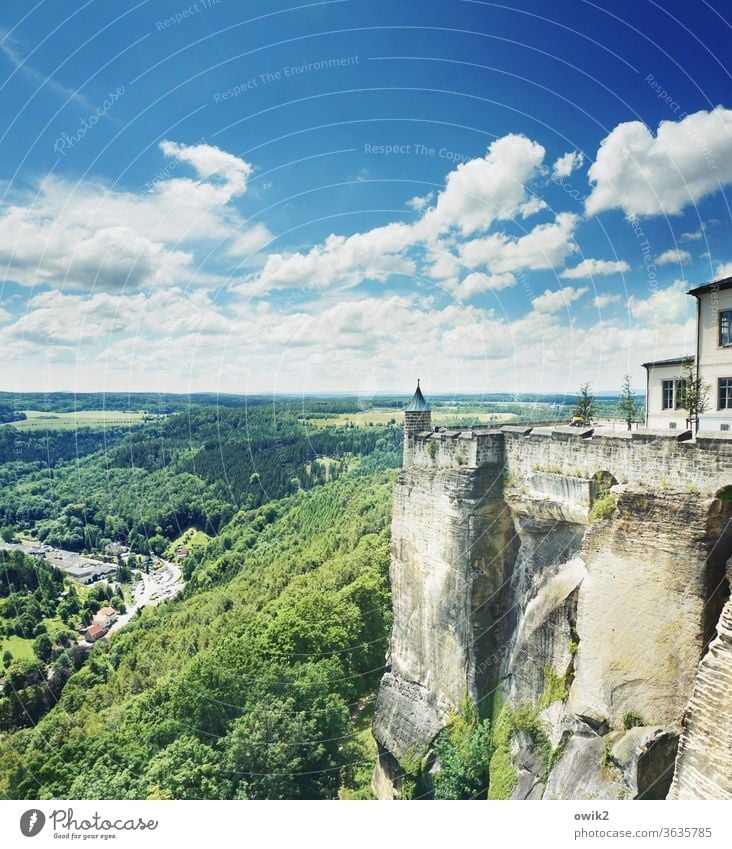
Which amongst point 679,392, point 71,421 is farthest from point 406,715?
point 71,421

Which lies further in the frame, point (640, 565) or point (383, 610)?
point (383, 610)

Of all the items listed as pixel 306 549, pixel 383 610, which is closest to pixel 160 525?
pixel 306 549

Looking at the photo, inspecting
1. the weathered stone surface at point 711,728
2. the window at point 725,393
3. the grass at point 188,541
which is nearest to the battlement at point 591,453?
the weathered stone surface at point 711,728

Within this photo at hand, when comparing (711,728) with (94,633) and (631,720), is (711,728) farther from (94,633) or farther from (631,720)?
(94,633)

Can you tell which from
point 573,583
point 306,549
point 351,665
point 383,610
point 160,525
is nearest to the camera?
point 573,583

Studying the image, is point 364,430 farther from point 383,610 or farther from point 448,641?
point 448,641

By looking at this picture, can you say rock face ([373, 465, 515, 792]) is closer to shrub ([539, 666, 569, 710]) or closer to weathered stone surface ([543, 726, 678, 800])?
shrub ([539, 666, 569, 710])
